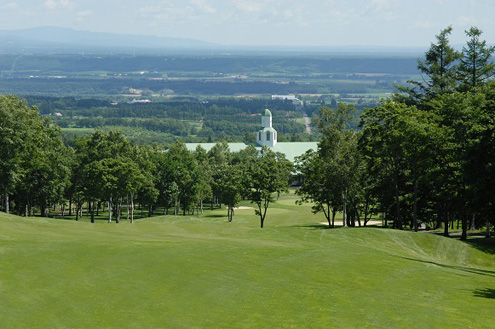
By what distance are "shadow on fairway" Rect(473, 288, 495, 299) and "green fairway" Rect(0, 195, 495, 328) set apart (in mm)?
104

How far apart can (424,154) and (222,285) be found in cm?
3506

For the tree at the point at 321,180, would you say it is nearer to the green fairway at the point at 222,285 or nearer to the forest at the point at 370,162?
the forest at the point at 370,162

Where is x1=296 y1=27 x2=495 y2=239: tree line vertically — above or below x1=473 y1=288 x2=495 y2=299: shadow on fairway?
above

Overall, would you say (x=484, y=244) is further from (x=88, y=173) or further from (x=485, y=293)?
(x=88, y=173)

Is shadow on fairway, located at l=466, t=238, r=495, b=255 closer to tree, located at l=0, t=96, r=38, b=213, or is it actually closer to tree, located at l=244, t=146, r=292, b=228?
tree, located at l=244, t=146, r=292, b=228

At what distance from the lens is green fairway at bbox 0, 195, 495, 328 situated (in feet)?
88.3

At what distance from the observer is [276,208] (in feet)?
404

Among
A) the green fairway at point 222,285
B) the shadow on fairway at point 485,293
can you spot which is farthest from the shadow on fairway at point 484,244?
the shadow on fairway at point 485,293

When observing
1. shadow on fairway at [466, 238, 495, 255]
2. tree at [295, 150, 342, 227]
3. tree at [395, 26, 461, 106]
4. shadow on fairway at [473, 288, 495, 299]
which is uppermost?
tree at [395, 26, 461, 106]

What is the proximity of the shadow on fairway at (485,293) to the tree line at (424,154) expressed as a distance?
18.6 m

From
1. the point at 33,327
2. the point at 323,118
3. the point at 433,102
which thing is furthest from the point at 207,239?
the point at 433,102

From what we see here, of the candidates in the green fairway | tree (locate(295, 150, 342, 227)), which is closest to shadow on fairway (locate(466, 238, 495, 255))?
the green fairway

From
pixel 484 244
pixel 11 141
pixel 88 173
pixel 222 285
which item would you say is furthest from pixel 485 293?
pixel 88 173

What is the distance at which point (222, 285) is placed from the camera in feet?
106
